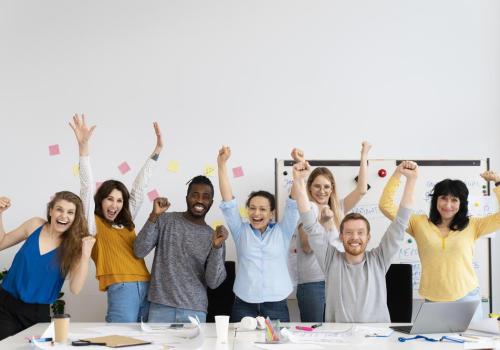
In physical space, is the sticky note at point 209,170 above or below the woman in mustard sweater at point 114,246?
above

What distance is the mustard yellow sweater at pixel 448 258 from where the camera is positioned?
3355mm

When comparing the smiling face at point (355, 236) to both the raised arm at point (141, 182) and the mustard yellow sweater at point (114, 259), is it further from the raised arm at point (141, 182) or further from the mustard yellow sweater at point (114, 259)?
the raised arm at point (141, 182)

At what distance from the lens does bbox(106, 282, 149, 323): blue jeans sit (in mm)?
3402

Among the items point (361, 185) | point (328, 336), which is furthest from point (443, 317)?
point (361, 185)

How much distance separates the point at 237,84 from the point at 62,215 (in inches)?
74.4

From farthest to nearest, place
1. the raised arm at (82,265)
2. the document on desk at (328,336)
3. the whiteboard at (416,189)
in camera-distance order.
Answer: the whiteboard at (416,189)
the raised arm at (82,265)
the document on desk at (328,336)

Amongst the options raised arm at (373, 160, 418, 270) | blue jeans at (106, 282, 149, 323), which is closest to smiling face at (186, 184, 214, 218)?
blue jeans at (106, 282, 149, 323)

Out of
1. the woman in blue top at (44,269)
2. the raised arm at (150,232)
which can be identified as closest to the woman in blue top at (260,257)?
the raised arm at (150,232)

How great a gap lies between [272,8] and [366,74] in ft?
2.80

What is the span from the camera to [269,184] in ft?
14.8

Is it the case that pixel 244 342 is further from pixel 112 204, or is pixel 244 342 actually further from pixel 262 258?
pixel 112 204

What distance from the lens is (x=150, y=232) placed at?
11.3ft

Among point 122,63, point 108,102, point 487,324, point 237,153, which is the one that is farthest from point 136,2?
point 487,324

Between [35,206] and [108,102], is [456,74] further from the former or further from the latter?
[35,206]
